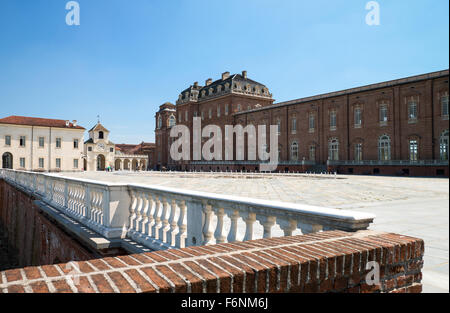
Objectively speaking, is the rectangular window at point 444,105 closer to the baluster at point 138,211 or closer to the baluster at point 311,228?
the baluster at point 138,211

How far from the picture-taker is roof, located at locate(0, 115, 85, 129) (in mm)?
53594

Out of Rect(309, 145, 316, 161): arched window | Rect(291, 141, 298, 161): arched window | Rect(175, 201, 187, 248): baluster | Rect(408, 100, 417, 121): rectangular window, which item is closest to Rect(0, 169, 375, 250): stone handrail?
Rect(175, 201, 187, 248): baluster

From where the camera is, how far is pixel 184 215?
15.1 feet

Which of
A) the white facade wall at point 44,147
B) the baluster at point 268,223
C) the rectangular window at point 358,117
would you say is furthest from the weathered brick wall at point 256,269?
the white facade wall at point 44,147

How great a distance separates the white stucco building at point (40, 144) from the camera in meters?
53.0

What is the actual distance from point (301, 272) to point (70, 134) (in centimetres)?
6347

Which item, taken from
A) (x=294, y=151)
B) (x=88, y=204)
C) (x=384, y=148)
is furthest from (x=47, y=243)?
(x=294, y=151)

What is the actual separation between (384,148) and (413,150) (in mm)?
3317

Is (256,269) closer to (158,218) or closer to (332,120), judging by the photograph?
(158,218)

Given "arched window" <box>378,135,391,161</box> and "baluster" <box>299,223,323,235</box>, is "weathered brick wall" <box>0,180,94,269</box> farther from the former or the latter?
"arched window" <box>378,135,391,161</box>

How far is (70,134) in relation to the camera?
5847 cm
